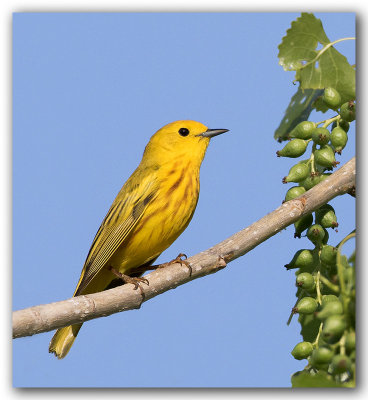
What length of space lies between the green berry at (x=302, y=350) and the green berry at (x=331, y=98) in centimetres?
102

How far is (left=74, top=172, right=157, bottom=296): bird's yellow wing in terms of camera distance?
129 inches

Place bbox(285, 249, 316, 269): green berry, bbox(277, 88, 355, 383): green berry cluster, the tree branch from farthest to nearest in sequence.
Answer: bbox(285, 249, 316, 269): green berry < the tree branch < bbox(277, 88, 355, 383): green berry cluster

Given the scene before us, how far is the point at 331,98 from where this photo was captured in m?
2.62

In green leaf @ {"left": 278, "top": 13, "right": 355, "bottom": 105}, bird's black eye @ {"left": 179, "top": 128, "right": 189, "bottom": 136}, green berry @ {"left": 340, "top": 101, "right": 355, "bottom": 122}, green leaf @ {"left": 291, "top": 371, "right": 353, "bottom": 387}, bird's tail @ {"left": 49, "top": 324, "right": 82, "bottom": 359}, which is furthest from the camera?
bird's black eye @ {"left": 179, "top": 128, "right": 189, "bottom": 136}

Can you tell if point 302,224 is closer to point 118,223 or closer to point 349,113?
point 349,113

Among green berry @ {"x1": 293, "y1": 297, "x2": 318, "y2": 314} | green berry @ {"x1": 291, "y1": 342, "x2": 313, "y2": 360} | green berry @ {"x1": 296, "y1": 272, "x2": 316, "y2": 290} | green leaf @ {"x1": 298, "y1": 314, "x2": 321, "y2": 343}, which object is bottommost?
green berry @ {"x1": 291, "y1": 342, "x2": 313, "y2": 360}

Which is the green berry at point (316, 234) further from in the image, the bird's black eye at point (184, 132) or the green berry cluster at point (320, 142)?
the bird's black eye at point (184, 132)

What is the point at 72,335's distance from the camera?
3393 millimetres

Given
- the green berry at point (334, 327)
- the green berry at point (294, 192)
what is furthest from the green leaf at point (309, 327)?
the green berry at point (294, 192)

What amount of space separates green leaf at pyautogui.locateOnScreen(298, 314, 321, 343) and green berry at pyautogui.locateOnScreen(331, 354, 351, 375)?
1.34 ft

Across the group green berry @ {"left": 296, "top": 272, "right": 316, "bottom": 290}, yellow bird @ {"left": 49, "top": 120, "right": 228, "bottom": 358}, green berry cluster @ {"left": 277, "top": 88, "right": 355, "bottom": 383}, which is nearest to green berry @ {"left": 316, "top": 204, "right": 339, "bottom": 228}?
green berry cluster @ {"left": 277, "top": 88, "right": 355, "bottom": 383}

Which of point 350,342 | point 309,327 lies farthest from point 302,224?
point 350,342

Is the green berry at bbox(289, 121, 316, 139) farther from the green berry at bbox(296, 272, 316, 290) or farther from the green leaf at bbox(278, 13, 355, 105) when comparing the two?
the green berry at bbox(296, 272, 316, 290)

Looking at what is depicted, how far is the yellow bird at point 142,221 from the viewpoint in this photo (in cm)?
335
